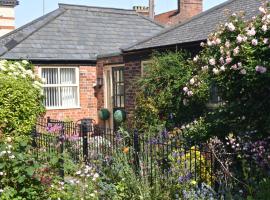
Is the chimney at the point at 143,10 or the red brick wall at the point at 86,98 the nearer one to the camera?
the red brick wall at the point at 86,98

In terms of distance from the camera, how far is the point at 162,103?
456 inches

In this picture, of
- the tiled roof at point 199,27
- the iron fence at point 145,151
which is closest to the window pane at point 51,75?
the tiled roof at point 199,27

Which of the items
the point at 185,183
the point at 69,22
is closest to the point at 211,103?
the point at 185,183

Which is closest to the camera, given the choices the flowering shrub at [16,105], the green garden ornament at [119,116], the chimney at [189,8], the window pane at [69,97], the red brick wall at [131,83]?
the flowering shrub at [16,105]

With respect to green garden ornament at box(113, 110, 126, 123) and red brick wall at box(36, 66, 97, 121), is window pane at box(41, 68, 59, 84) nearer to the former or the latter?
red brick wall at box(36, 66, 97, 121)

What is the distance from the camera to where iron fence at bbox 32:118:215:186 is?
651 centimetres

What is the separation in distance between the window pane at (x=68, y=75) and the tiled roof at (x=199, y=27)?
3.79 metres

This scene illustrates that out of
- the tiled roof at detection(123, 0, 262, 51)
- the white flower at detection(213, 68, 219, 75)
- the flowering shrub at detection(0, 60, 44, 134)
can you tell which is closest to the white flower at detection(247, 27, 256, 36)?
the white flower at detection(213, 68, 219, 75)

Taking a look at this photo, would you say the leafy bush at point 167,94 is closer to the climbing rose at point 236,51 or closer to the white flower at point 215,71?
the white flower at point 215,71

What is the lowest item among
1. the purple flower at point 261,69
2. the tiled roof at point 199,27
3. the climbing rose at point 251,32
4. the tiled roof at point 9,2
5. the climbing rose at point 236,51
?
the purple flower at point 261,69

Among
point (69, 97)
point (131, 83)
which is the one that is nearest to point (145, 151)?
point (131, 83)

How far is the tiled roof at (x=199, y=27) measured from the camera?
11617mm

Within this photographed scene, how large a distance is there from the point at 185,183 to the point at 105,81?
11.2 metres

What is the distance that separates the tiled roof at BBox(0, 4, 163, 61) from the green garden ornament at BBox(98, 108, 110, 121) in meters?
2.12
